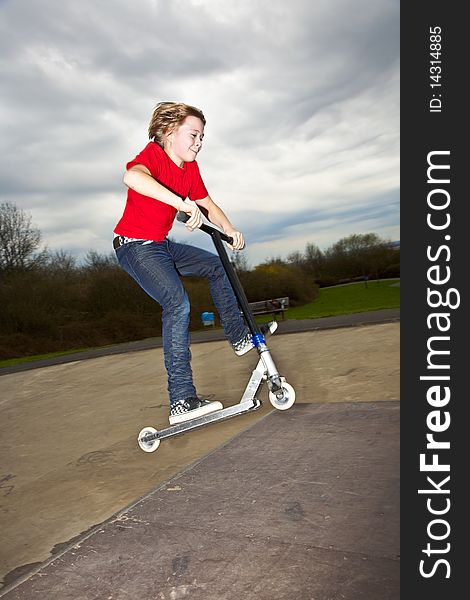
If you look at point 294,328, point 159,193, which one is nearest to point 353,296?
point 294,328

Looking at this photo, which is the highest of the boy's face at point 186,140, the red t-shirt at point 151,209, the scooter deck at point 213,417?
the boy's face at point 186,140

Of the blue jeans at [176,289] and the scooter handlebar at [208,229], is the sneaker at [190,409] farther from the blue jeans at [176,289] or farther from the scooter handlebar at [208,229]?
the scooter handlebar at [208,229]

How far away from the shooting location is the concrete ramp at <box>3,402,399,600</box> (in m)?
1.30

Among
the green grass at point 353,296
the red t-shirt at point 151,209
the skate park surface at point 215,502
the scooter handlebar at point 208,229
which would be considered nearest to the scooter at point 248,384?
the scooter handlebar at point 208,229

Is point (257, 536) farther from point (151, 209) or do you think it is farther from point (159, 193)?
point (151, 209)

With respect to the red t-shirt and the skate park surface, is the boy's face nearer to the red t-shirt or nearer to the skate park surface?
the red t-shirt

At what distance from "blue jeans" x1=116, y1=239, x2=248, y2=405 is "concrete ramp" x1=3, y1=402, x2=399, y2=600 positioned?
67cm

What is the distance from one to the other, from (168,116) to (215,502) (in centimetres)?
195

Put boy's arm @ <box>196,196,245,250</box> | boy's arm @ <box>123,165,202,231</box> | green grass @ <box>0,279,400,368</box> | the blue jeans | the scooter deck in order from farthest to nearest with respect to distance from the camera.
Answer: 1. green grass @ <box>0,279,400,368</box>
2. boy's arm @ <box>196,196,245,250</box>
3. the blue jeans
4. the scooter deck
5. boy's arm @ <box>123,165,202,231</box>

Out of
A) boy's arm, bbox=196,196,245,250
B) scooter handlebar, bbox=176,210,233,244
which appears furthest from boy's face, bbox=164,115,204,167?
scooter handlebar, bbox=176,210,233,244

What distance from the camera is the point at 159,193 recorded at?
2414mm

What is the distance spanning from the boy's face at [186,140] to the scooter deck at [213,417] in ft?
4.45

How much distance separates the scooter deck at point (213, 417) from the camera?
8.52ft

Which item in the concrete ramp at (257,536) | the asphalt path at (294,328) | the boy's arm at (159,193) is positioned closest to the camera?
the concrete ramp at (257,536)
